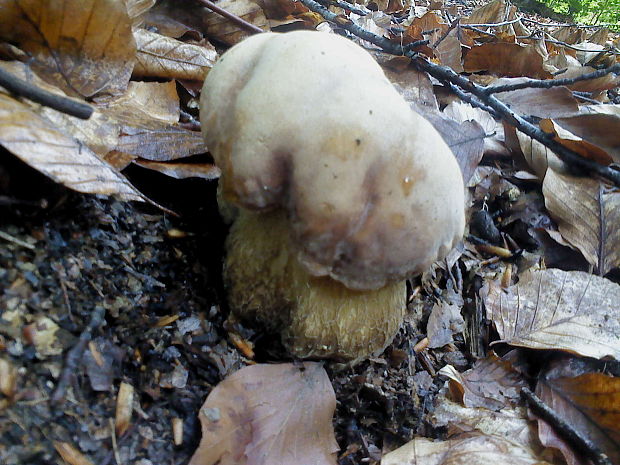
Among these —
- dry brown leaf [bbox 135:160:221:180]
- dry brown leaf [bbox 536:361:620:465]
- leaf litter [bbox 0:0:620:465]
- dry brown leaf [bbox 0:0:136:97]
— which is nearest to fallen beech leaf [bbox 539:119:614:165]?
leaf litter [bbox 0:0:620:465]

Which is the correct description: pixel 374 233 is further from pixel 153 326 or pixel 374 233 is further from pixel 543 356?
pixel 543 356

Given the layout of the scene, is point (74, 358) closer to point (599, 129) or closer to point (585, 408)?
point (585, 408)

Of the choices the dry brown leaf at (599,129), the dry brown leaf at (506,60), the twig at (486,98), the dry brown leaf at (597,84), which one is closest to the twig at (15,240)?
the twig at (486,98)

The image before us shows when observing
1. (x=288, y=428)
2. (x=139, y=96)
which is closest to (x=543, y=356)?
(x=288, y=428)

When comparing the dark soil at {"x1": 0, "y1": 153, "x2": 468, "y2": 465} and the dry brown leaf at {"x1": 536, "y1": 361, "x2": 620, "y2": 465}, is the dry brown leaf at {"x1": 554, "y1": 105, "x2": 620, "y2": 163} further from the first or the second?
the dark soil at {"x1": 0, "y1": 153, "x2": 468, "y2": 465}

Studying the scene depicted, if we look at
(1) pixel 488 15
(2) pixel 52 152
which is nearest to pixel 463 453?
(2) pixel 52 152

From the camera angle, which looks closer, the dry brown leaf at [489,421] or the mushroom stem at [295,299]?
the mushroom stem at [295,299]

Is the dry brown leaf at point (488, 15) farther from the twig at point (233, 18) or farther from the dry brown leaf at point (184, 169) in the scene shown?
the dry brown leaf at point (184, 169)
